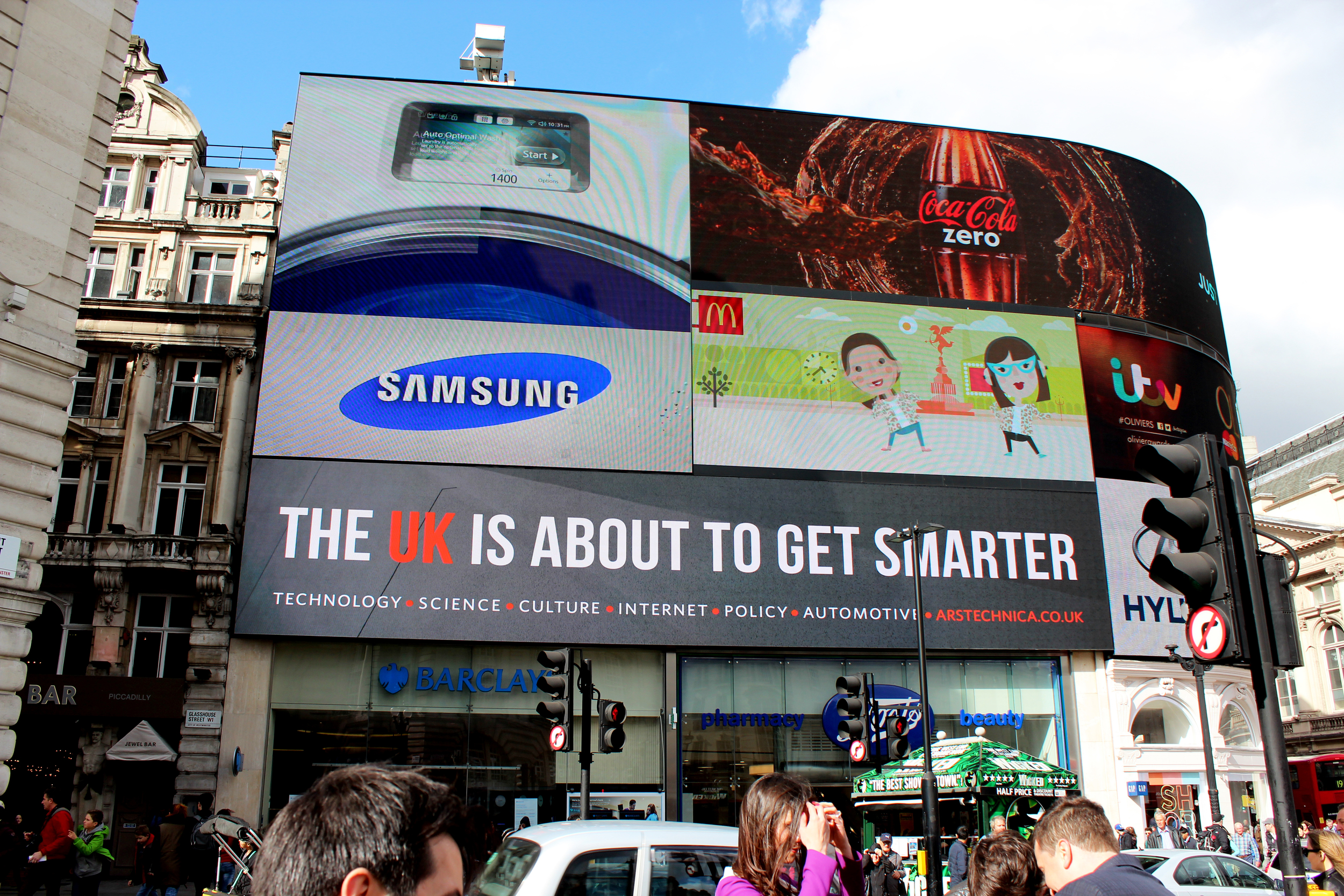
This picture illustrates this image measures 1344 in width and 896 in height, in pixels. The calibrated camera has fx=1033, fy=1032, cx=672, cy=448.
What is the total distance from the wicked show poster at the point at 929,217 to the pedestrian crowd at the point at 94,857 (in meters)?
19.1

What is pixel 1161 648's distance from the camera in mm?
28953

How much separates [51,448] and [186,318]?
14973 mm

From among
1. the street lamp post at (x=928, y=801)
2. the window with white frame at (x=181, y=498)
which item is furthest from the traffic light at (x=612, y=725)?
the window with white frame at (x=181, y=498)

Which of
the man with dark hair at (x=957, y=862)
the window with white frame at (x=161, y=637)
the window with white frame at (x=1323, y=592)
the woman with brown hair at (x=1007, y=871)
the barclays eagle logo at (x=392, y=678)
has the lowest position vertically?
the man with dark hair at (x=957, y=862)

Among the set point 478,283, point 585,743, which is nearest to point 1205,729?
point 585,743

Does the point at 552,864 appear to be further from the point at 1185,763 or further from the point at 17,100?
the point at 1185,763

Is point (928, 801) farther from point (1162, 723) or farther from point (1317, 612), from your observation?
point (1317, 612)

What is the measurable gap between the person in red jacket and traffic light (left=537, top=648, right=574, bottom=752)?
6.64m

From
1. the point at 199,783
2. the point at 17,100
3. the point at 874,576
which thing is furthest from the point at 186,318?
the point at 874,576

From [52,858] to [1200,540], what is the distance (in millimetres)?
14928

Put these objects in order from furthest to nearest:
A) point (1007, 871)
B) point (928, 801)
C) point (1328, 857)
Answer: point (928, 801)
point (1328, 857)
point (1007, 871)

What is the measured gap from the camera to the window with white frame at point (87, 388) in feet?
88.8

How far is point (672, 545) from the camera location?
26781 millimetres

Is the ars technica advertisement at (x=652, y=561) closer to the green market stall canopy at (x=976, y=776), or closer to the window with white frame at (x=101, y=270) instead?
the green market stall canopy at (x=976, y=776)
